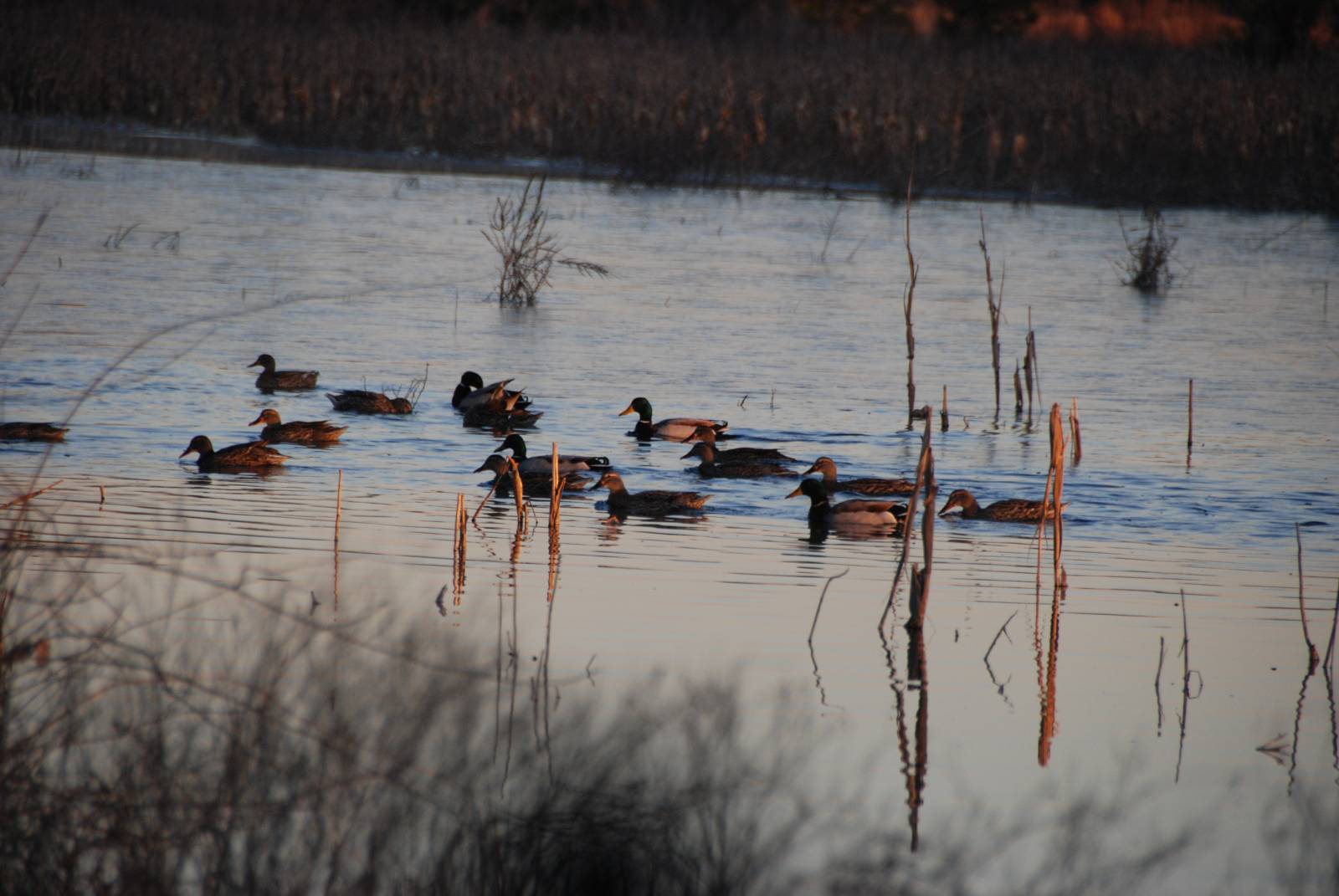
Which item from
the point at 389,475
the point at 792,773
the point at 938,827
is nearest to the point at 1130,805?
the point at 938,827

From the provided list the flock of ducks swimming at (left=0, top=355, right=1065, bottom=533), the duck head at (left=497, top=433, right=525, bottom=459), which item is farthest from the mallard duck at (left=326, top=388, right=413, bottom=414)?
the duck head at (left=497, top=433, right=525, bottom=459)

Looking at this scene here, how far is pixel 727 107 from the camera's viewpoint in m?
29.4

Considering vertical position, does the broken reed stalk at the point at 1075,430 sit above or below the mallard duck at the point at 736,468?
above

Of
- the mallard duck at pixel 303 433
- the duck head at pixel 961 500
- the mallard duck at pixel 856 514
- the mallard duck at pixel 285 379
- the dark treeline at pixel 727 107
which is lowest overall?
the mallard duck at pixel 856 514

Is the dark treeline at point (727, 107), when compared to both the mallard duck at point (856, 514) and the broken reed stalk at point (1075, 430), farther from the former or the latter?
the mallard duck at point (856, 514)

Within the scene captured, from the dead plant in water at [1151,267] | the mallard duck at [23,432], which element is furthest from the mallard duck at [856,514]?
the dead plant in water at [1151,267]

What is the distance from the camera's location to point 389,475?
35.1 ft

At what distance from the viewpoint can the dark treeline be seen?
2914 centimetres

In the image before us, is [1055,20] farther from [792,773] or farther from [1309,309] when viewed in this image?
[792,773]

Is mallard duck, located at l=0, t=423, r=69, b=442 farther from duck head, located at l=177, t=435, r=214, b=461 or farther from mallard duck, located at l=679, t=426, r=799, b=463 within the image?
mallard duck, located at l=679, t=426, r=799, b=463

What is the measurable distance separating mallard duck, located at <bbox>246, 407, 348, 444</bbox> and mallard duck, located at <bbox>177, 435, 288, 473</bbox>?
1.53 feet

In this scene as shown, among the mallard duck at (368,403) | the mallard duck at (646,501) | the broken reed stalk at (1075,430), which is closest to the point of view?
the broken reed stalk at (1075,430)

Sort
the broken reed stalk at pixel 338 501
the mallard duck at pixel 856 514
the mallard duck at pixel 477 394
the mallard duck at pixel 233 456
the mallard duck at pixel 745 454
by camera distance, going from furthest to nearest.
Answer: the mallard duck at pixel 477 394 < the mallard duck at pixel 745 454 < the mallard duck at pixel 233 456 < the mallard duck at pixel 856 514 < the broken reed stalk at pixel 338 501

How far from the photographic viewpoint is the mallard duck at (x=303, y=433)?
11453 millimetres
